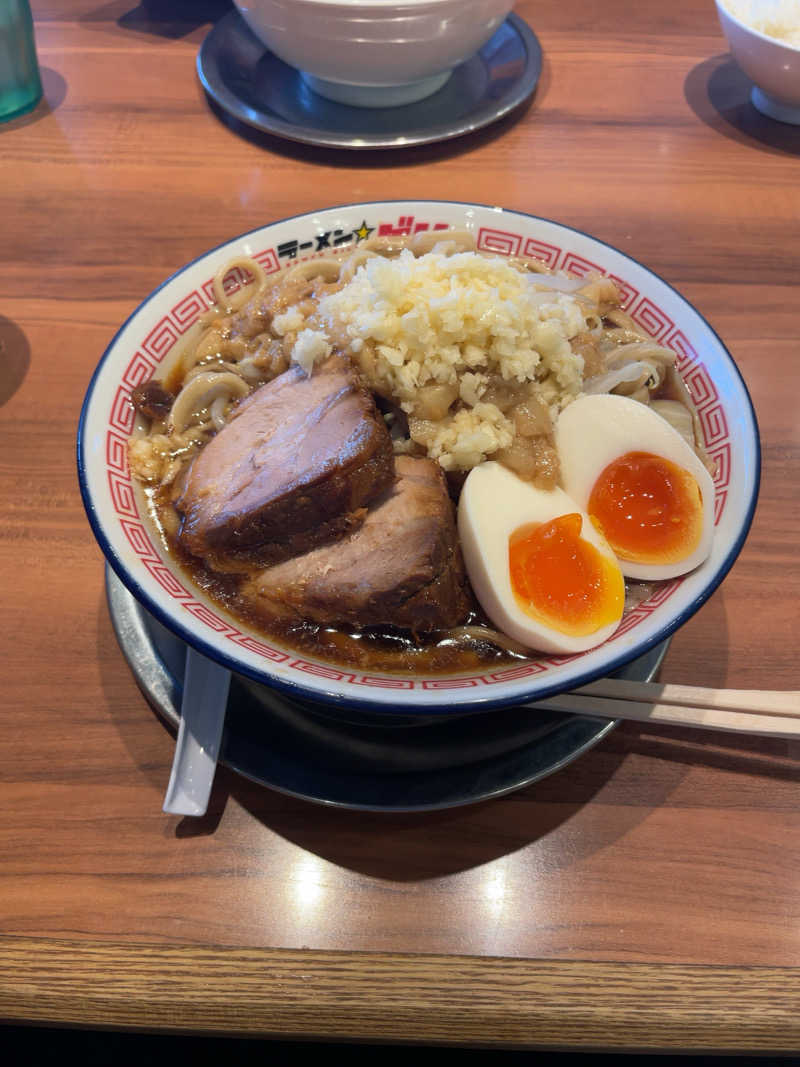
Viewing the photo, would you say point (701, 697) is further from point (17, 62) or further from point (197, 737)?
point (17, 62)

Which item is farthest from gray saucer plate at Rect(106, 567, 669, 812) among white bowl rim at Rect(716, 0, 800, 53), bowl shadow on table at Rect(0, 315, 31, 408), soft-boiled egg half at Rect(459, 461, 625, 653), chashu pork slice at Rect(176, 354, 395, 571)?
white bowl rim at Rect(716, 0, 800, 53)

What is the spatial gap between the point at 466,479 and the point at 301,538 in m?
0.31

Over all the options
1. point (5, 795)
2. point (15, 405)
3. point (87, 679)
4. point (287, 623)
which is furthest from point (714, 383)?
point (15, 405)

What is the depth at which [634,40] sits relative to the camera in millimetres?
2998

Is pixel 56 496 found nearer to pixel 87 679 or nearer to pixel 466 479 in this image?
pixel 87 679

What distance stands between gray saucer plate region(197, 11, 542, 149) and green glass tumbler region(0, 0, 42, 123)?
0.55 metres

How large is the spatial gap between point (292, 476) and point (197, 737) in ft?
1.54

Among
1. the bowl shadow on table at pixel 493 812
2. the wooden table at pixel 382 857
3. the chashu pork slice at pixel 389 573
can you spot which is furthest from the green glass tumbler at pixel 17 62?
the bowl shadow on table at pixel 493 812

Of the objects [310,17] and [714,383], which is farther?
[310,17]

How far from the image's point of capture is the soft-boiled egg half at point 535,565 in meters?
1.24

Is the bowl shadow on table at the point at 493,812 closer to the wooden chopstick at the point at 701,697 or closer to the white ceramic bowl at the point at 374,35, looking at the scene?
the wooden chopstick at the point at 701,697

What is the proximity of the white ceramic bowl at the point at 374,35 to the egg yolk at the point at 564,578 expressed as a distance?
165 cm

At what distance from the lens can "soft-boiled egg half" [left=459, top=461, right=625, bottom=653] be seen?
4.08ft

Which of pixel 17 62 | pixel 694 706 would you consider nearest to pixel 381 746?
pixel 694 706
